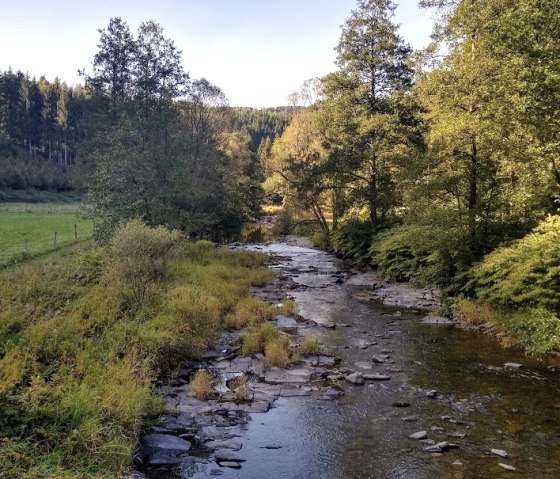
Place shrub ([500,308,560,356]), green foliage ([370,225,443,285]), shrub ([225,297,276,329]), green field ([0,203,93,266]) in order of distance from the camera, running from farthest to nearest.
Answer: green field ([0,203,93,266]) < green foliage ([370,225,443,285]) < shrub ([225,297,276,329]) < shrub ([500,308,560,356])

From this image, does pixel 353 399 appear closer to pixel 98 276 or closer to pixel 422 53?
pixel 98 276

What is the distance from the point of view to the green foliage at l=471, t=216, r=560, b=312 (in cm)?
1418

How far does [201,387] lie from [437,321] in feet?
34.6

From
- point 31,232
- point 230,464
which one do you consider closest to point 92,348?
point 230,464

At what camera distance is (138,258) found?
50.6 ft

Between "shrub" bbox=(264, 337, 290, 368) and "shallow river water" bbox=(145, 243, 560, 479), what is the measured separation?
5.93 feet

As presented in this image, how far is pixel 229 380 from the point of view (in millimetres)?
11852

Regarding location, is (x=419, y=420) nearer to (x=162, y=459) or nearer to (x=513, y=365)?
(x=513, y=365)

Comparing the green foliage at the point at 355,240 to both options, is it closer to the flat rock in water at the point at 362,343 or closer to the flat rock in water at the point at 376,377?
the flat rock in water at the point at 362,343

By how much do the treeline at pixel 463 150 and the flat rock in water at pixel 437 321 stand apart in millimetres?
680

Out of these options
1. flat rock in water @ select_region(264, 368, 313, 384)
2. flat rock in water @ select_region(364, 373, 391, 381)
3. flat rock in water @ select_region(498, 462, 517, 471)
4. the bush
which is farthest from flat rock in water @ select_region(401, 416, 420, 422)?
the bush

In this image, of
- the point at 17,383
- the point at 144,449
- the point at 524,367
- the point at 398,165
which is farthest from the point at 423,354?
the point at 398,165

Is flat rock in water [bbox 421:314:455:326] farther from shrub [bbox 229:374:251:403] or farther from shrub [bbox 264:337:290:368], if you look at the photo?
shrub [bbox 229:374:251:403]

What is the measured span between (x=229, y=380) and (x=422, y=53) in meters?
16.4
